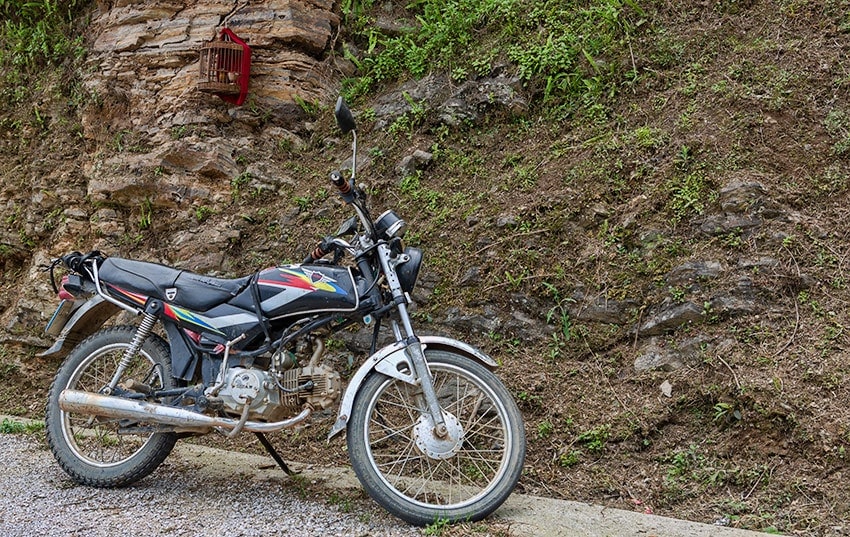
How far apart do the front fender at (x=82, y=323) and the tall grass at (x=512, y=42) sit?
3224mm

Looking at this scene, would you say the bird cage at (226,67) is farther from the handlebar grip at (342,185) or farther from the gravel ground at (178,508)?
the gravel ground at (178,508)

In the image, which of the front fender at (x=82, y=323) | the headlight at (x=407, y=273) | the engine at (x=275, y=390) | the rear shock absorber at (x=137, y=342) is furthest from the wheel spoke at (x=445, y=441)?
the front fender at (x=82, y=323)

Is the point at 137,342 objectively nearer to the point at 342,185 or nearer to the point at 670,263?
the point at 342,185

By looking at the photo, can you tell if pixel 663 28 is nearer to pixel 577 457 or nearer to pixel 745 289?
pixel 745 289

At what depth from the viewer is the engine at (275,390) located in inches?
145

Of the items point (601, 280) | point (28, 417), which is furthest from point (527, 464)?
point (28, 417)

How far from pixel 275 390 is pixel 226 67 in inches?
145

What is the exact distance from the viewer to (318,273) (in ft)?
12.2

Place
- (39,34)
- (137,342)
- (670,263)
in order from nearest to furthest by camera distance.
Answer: (137,342) → (670,263) → (39,34)

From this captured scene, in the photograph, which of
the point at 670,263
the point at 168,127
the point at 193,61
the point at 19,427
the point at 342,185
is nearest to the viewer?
the point at 342,185

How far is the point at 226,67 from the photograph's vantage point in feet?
20.8

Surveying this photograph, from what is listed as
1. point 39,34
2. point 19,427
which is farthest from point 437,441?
point 39,34

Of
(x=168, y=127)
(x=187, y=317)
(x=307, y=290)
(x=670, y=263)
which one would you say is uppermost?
(x=168, y=127)

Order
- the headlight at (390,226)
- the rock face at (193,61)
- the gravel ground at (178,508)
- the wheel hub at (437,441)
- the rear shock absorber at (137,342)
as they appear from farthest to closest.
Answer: the rock face at (193,61), the rear shock absorber at (137,342), the headlight at (390,226), the wheel hub at (437,441), the gravel ground at (178,508)
